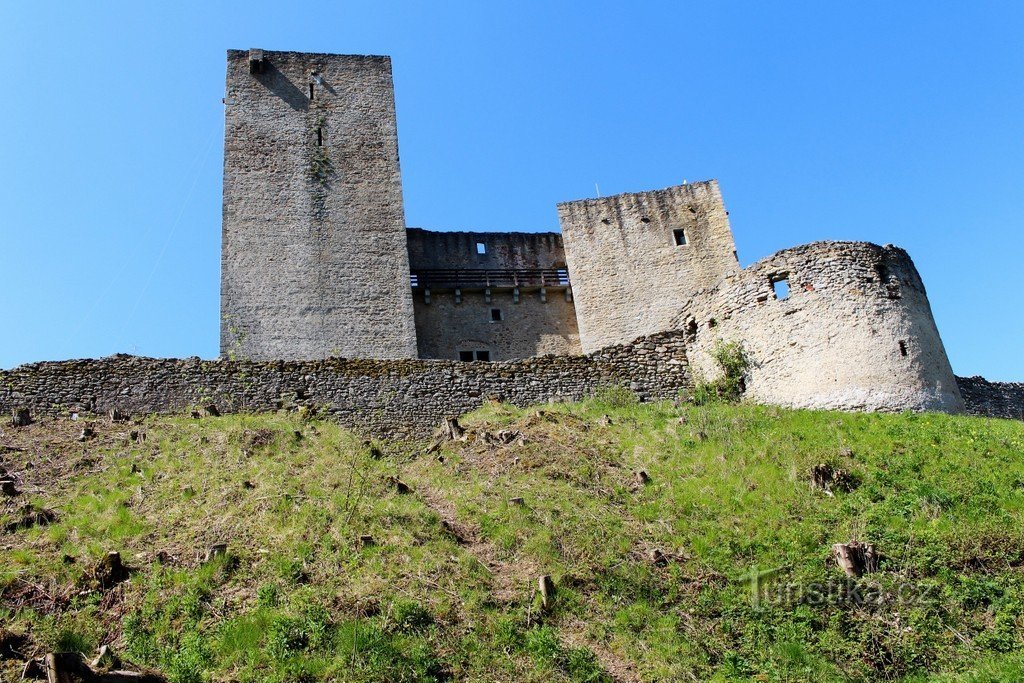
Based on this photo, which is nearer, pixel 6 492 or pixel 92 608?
pixel 92 608

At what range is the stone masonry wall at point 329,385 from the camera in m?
15.8

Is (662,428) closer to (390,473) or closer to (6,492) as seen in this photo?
(390,473)

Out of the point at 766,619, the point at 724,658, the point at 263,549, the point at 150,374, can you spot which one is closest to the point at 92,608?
the point at 263,549

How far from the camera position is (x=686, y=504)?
11.3 metres

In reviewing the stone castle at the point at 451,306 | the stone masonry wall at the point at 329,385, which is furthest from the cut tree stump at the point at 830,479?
the stone masonry wall at the point at 329,385

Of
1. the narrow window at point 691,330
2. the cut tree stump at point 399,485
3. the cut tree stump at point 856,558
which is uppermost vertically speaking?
the narrow window at point 691,330

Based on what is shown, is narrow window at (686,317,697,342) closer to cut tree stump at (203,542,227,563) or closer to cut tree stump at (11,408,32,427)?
cut tree stump at (203,542,227,563)

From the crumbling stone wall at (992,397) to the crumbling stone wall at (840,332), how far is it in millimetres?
2676

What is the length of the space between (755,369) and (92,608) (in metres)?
12.2

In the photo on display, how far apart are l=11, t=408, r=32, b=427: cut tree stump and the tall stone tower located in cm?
542

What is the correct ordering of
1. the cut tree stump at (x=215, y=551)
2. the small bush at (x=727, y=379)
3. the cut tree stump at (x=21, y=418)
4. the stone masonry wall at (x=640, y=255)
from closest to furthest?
the cut tree stump at (x=215, y=551) < the cut tree stump at (x=21, y=418) < the small bush at (x=727, y=379) < the stone masonry wall at (x=640, y=255)

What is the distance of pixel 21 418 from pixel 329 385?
5.11m

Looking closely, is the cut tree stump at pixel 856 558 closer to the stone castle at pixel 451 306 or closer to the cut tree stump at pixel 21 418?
the stone castle at pixel 451 306

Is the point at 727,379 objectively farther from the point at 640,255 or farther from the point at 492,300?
the point at 492,300
